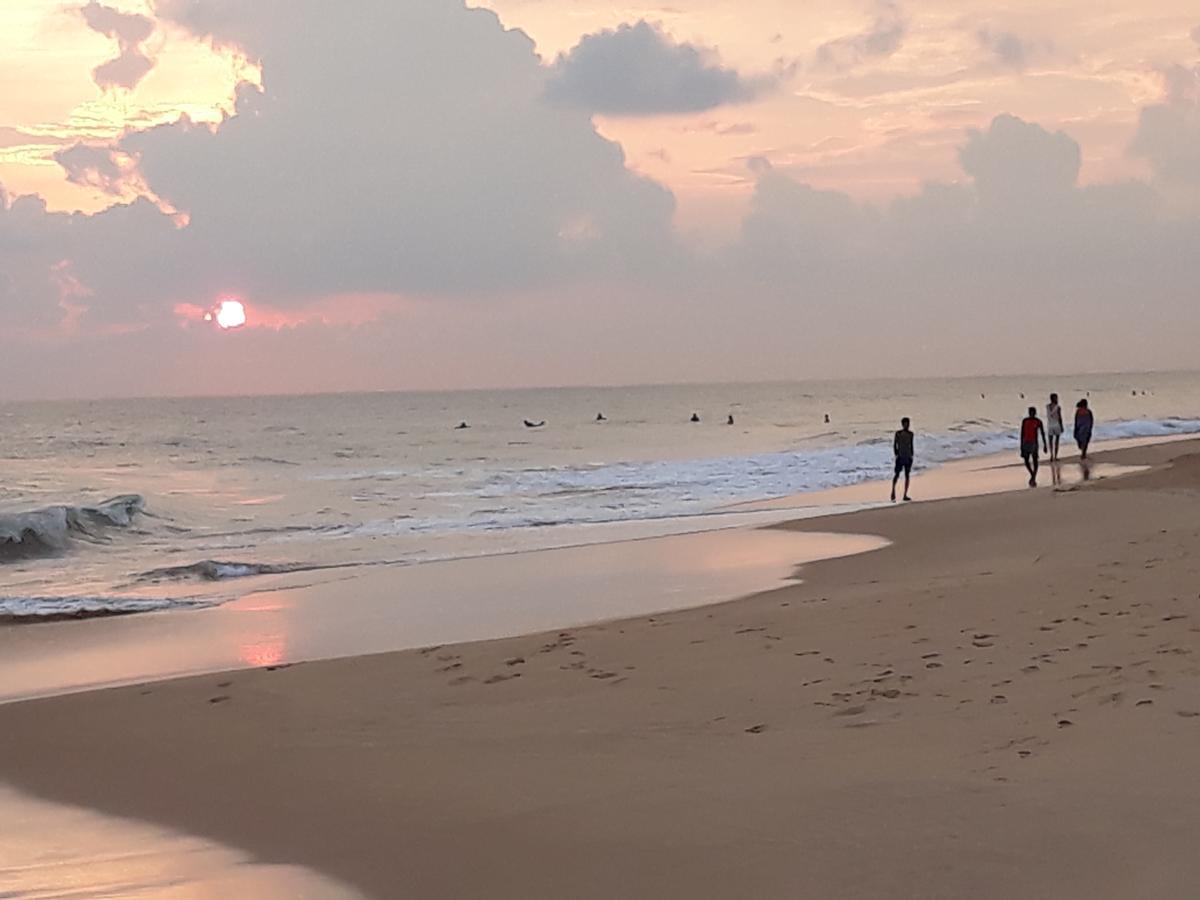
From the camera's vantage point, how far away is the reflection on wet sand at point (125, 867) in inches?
216

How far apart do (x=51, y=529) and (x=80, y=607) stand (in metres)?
11.4

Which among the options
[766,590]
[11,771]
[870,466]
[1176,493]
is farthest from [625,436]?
[11,771]

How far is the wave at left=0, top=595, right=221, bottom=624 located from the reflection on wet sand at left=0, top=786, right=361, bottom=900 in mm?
8662

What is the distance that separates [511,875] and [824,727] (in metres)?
2.46

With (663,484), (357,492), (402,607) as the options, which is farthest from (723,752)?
(357,492)

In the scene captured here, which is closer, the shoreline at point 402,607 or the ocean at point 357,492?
the shoreline at point 402,607

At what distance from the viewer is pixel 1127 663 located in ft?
25.1

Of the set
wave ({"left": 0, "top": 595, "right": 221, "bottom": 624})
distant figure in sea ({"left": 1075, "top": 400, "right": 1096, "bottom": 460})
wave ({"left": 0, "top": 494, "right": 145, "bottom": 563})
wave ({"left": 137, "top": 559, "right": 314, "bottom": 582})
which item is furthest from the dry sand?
distant figure in sea ({"left": 1075, "top": 400, "right": 1096, "bottom": 460})

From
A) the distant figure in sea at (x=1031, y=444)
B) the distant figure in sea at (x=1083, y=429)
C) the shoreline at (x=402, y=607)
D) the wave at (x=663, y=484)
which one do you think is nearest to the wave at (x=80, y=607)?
the shoreline at (x=402, y=607)

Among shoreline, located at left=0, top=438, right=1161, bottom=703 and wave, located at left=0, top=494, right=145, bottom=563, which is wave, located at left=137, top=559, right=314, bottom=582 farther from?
wave, located at left=0, top=494, right=145, bottom=563

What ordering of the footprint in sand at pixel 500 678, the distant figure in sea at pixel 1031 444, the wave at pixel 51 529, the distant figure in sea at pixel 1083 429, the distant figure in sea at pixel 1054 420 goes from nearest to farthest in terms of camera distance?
1. the footprint in sand at pixel 500 678
2. the wave at pixel 51 529
3. the distant figure in sea at pixel 1031 444
4. the distant figure in sea at pixel 1054 420
5. the distant figure in sea at pixel 1083 429

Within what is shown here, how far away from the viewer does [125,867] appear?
19.4ft

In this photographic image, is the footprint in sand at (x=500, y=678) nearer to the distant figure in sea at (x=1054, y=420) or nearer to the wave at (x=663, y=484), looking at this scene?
the wave at (x=663, y=484)

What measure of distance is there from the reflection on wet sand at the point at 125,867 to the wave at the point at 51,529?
1823 cm
